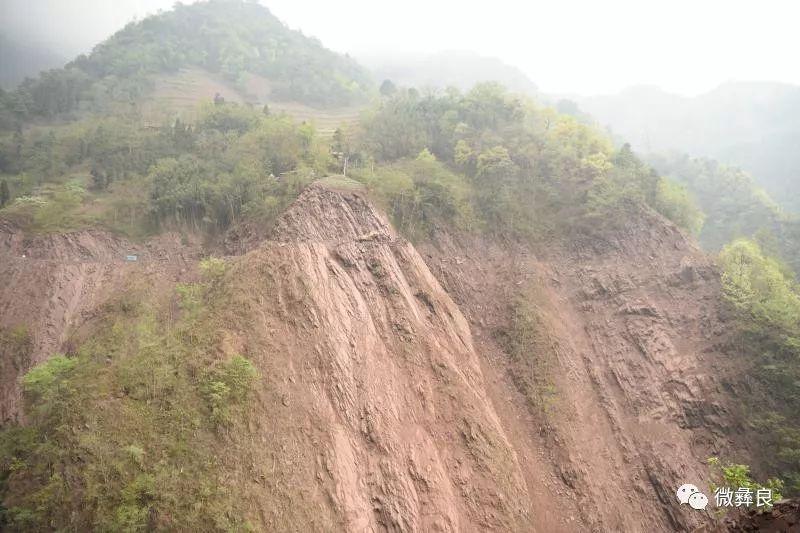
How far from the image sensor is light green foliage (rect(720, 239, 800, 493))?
17.8 m

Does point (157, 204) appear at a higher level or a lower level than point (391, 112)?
lower

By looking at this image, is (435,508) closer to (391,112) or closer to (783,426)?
(783,426)

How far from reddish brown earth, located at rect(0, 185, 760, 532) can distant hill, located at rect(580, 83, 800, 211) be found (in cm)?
5999

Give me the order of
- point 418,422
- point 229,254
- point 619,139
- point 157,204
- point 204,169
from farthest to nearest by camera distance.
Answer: point 619,139 → point 204,169 → point 157,204 → point 229,254 → point 418,422

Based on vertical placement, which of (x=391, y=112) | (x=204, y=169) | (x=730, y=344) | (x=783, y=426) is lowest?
(x=783, y=426)

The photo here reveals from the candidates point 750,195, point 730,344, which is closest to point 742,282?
point 730,344

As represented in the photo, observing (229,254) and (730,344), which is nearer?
(730,344)

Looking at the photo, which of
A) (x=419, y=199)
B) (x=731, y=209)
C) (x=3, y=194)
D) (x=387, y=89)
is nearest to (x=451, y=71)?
(x=387, y=89)

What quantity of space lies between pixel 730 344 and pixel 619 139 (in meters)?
63.5

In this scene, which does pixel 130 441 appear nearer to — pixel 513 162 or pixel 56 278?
pixel 56 278

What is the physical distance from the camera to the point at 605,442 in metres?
18.8

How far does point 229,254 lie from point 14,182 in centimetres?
1607

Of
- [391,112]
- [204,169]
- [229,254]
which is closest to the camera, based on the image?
[229,254]

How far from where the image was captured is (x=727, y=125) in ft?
334
